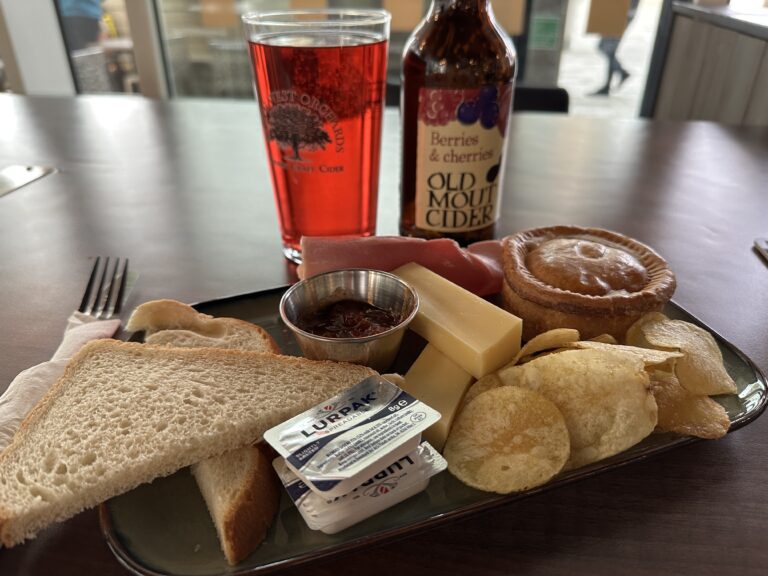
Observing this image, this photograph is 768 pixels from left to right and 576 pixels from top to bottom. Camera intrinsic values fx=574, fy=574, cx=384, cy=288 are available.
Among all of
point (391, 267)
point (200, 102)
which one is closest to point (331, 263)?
point (391, 267)

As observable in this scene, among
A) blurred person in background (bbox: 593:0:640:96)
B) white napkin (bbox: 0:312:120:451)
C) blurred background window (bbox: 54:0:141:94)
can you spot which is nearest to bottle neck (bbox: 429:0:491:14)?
white napkin (bbox: 0:312:120:451)

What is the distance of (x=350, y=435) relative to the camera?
2.35 feet

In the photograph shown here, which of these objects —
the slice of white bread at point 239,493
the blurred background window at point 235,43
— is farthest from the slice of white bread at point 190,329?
the blurred background window at point 235,43

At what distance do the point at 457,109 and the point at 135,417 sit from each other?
2.62ft

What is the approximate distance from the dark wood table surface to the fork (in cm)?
4

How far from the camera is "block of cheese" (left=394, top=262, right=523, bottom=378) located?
905mm

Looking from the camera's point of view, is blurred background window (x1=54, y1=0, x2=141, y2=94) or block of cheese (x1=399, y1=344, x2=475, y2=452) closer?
block of cheese (x1=399, y1=344, x2=475, y2=452)

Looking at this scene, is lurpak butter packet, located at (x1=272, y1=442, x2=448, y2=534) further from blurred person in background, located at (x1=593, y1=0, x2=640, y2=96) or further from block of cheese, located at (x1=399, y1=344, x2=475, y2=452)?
blurred person in background, located at (x1=593, y1=0, x2=640, y2=96)

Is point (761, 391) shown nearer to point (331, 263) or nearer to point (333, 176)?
point (331, 263)

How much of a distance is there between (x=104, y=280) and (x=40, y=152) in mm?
1204

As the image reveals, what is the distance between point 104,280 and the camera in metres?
1.28

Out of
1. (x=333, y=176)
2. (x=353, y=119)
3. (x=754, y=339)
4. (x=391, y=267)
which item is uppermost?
(x=353, y=119)

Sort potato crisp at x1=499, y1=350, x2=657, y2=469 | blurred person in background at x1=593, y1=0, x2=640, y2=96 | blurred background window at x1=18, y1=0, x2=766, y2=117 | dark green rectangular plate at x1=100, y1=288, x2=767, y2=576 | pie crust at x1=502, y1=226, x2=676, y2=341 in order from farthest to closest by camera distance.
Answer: blurred person in background at x1=593, y1=0, x2=640, y2=96
blurred background window at x1=18, y1=0, x2=766, y2=117
pie crust at x1=502, y1=226, x2=676, y2=341
potato crisp at x1=499, y1=350, x2=657, y2=469
dark green rectangular plate at x1=100, y1=288, x2=767, y2=576

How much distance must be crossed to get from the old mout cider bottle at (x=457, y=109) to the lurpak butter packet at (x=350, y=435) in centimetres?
56
